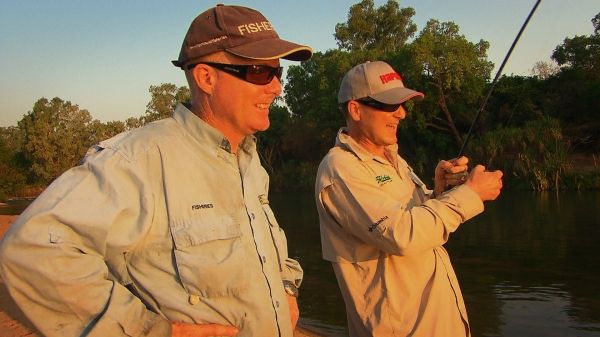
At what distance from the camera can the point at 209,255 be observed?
1.89 meters

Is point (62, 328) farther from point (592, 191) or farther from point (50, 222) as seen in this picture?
point (592, 191)

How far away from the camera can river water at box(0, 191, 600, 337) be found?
9.34 meters

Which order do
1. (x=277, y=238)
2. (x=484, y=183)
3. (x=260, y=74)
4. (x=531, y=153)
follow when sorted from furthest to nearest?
(x=531, y=153) → (x=484, y=183) → (x=277, y=238) → (x=260, y=74)

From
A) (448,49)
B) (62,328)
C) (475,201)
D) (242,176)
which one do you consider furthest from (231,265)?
(448,49)

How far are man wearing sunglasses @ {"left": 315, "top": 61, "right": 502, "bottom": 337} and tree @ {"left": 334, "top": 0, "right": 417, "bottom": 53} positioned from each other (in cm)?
4625

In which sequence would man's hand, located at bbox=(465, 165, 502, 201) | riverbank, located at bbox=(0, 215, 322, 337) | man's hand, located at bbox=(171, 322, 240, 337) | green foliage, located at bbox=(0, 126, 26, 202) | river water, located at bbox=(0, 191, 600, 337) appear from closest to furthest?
man's hand, located at bbox=(171, 322, 240, 337)
man's hand, located at bbox=(465, 165, 502, 201)
riverbank, located at bbox=(0, 215, 322, 337)
river water, located at bbox=(0, 191, 600, 337)
green foliage, located at bbox=(0, 126, 26, 202)

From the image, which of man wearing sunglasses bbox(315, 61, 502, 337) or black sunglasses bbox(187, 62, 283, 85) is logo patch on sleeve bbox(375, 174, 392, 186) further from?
black sunglasses bbox(187, 62, 283, 85)

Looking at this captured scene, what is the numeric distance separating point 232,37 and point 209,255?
0.75m

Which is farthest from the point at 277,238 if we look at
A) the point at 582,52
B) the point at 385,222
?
the point at 582,52

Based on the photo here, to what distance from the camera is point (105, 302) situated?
5.58 ft

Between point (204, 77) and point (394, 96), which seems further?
point (394, 96)

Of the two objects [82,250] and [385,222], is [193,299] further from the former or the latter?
[385,222]

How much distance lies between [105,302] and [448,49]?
117 feet

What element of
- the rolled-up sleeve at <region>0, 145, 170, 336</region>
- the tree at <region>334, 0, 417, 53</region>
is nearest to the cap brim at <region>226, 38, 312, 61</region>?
the rolled-up sleeve at <region>0, 145, 170, 336</region>
